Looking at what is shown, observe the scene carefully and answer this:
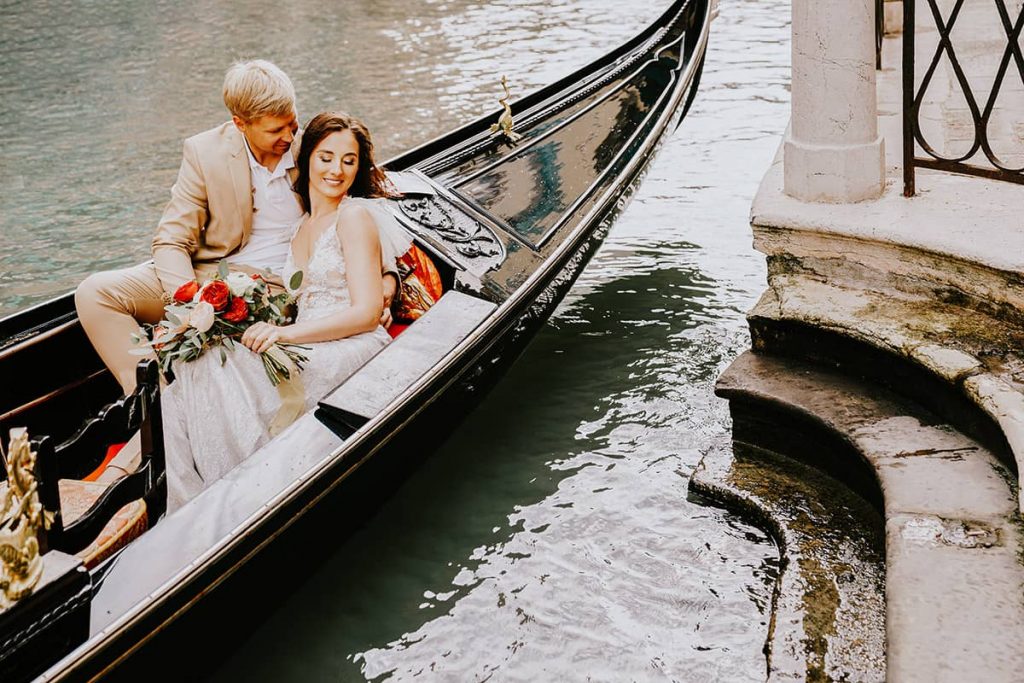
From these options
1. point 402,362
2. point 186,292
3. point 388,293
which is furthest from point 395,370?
point 186,292

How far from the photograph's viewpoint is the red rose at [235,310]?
7.66ft

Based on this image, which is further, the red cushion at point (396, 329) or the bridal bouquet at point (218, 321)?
the red cushion at point (396, 329)

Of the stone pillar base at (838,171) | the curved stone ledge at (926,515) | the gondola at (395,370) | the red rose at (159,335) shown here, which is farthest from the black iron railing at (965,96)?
the red rose at (159,335)

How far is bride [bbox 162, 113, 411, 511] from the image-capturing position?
93.1 inches

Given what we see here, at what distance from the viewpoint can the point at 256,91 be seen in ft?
8.48

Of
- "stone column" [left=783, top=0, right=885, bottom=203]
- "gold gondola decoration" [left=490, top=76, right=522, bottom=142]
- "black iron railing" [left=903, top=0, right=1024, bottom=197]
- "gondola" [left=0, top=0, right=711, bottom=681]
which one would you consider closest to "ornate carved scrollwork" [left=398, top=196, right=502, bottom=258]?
"gondola" [left=0, top=0, right=711, bottom=681]

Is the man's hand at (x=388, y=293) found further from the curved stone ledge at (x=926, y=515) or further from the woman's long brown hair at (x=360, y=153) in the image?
the curved stone ledge at (x=926, y=515)

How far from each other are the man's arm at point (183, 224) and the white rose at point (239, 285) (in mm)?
404

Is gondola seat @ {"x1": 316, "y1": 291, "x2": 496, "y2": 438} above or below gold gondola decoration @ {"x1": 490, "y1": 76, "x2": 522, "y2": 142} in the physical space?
below

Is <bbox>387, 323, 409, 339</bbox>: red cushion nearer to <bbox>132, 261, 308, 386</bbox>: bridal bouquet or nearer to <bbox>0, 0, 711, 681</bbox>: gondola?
<bbox>0, 0, 711, 681</bbox>: gondola

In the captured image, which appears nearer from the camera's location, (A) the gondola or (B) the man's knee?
(A) the gondola

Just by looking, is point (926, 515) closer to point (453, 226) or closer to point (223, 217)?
point (453, 226)

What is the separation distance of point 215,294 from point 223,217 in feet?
1.76

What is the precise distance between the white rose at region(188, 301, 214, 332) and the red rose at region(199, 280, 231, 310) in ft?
0.04
